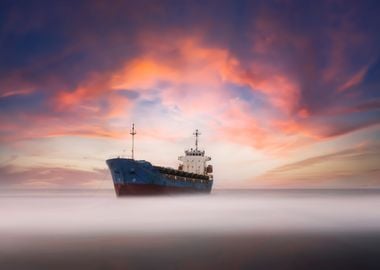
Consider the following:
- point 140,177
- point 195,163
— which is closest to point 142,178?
point 140,177

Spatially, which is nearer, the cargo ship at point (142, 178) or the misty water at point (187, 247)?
the misty water at point (187, 247)

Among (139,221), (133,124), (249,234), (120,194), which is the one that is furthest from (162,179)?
(249,234)

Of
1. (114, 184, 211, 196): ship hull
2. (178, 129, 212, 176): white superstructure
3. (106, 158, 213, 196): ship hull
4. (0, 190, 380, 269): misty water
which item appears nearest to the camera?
(0, 190, 380, 269): misty water

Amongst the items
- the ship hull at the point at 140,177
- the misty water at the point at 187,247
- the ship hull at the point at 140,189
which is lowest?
the misty water at the point at 187,247

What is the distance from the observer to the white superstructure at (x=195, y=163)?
90438 millimetres

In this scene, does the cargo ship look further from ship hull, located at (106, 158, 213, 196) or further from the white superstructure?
the white superstructure

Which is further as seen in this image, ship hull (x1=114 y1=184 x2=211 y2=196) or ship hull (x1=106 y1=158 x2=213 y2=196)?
ship hull (x1=114 y1=184 x2=211 y2=196)

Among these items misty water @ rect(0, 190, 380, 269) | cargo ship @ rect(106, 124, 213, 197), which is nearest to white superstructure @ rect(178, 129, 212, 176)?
cargo ship @ rect(106, 124, 213, 197)

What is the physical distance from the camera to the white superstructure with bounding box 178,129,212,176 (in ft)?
297

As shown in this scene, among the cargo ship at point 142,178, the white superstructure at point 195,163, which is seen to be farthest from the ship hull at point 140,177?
the white superstructure at point 195,163

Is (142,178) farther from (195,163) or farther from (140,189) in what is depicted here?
(195,163)

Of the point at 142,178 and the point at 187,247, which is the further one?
the point at 142,178

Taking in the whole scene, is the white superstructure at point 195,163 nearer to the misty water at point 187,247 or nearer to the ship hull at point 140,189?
the ship hull at point 140,189

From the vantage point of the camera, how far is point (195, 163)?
90562mm
